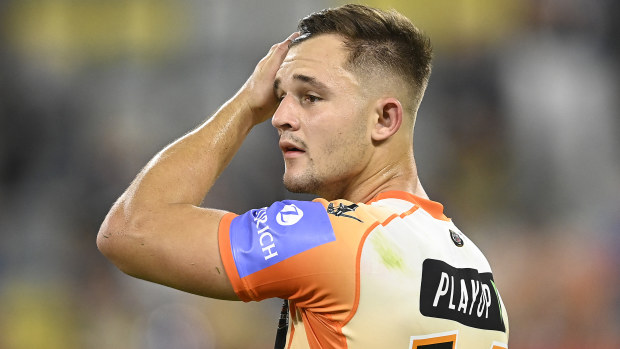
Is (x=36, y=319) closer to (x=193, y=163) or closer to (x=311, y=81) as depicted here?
(x=193, y=163)

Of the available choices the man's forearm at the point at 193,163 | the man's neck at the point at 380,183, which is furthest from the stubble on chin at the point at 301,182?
the man's forearm at the point at 193,163

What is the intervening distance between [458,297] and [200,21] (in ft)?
22.0

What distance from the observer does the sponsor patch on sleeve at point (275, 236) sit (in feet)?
6.29

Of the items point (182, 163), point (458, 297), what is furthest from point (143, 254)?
point (458, 297)

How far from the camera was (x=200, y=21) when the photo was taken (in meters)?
8.24

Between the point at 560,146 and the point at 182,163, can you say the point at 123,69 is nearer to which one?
the point at 560,146

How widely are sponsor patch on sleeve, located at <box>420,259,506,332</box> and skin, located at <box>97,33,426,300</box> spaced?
0.40 metres

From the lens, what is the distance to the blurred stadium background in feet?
22.3

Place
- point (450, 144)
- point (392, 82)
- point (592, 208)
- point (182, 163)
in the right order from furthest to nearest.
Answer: point (450, 144) < point (592, 208) < point (392, 82) < point (182, 163)

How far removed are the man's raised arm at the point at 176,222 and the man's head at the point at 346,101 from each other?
0.25 m

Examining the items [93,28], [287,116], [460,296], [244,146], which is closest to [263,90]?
[287,116]

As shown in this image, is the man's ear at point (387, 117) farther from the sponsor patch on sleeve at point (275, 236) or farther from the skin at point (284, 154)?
the sponsor patch on sleeve at point (275, 236)

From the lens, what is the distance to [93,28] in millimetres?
8328

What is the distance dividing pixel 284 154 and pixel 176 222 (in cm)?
53
